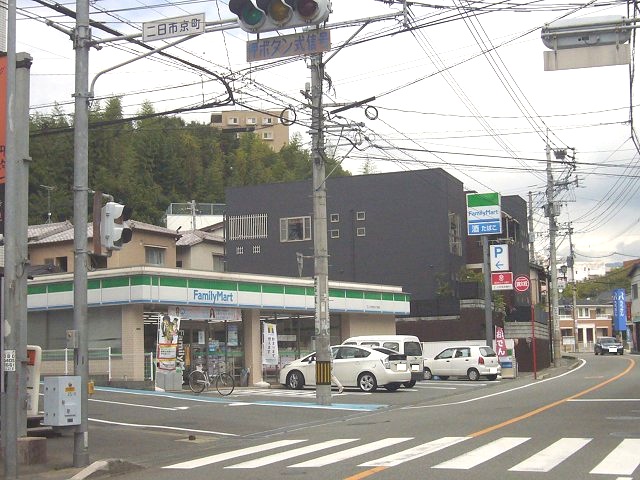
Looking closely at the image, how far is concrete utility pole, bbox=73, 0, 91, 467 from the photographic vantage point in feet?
43.4

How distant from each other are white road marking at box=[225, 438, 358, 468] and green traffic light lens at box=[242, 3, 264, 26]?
6.51 meters

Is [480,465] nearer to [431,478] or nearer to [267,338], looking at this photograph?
Answer: [431,478]

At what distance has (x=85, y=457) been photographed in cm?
1319

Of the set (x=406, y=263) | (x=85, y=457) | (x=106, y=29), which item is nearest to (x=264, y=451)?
(x=85, y=457)

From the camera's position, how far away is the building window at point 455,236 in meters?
53.1

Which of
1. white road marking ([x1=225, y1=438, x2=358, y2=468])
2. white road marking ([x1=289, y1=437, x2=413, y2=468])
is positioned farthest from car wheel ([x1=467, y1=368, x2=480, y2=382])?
white road marking ([x1=289, y1=437, x2=413, y2=468])

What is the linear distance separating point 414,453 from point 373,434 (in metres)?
3.41

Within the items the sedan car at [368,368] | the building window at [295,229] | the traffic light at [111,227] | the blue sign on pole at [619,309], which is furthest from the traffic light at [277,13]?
the blue sign on pole at [619,309]

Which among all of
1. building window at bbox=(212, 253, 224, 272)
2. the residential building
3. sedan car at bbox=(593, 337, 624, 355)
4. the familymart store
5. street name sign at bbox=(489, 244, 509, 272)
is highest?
the residential building

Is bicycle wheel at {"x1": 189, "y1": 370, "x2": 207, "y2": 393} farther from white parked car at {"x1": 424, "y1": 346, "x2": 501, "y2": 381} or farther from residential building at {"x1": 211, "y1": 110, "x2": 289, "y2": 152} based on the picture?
residential building at {"x1": 211, "y1": 110, "x2": 289, "y2": 152}

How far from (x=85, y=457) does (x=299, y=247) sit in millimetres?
42631

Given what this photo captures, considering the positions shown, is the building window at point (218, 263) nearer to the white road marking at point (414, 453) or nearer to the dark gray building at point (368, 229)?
the dark gray building at point (368, 229)

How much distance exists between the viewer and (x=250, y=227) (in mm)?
57531

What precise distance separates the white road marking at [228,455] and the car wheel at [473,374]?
74.7 ft
